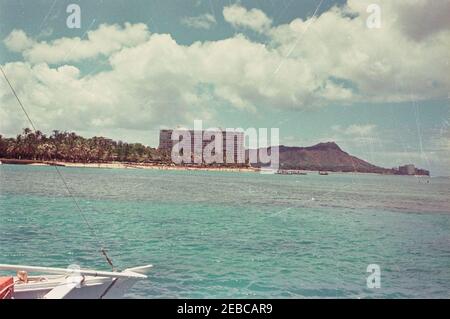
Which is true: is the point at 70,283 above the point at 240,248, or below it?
above

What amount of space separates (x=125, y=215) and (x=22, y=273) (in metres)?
30.8

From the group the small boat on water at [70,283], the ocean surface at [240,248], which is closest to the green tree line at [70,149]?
the ocean surface at [240,248]

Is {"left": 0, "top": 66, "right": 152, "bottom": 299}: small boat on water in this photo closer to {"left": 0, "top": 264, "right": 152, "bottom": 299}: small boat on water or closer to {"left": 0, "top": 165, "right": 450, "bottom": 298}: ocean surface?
{"left": 0, "top": 264, "right": 152, "bottom": 299}: small boat on water

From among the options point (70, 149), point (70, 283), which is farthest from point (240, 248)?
point (70, 149)

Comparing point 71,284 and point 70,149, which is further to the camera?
point 70,149

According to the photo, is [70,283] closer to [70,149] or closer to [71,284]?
[71,284]

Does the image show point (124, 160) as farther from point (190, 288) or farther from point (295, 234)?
point (190, 288)

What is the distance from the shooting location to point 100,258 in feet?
63.1

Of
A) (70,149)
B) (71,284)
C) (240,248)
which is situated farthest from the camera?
(70,149)

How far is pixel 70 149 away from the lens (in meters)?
167

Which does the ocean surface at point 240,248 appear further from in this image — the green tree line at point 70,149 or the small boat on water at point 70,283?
the green tree line at point 70,149

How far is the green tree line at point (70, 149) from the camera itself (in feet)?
513

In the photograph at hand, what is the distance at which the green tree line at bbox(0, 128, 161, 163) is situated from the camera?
156238 mm

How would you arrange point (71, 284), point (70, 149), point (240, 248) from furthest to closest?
point (70, 149)
point (240, 248)
point (71, 284)
